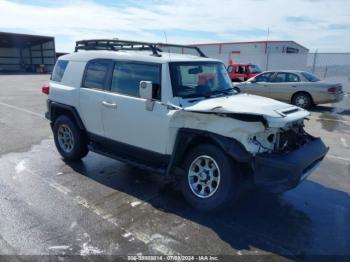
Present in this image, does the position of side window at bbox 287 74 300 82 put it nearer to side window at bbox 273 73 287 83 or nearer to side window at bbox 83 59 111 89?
side window at bbox 273 73 287 83

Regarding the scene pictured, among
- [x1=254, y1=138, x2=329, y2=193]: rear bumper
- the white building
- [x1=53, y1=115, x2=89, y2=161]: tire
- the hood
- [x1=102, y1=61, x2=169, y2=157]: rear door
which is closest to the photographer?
[x1=254, y1=138, x2=329, y2=193]: rear bumper

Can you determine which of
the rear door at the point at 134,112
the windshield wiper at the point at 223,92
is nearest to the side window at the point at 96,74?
the rear door at the point at 134,112

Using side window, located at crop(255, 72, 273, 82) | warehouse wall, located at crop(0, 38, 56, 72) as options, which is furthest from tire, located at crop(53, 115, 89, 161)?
warehouse wall, located at crop(0, 38, 56, 72)

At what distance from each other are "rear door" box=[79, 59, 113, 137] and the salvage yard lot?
0.84 meters

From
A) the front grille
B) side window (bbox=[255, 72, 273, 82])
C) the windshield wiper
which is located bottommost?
the front grille

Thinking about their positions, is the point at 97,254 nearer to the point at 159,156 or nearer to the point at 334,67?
the point at 159,156

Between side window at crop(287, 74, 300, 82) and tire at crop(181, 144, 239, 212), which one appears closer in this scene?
tire at crop(181, 144, 239, 212)

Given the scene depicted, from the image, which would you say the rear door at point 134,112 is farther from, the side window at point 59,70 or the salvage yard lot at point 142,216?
the side window at point 59,70

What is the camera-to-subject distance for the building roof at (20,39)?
45.7 m

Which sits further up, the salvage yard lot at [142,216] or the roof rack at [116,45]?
the roof rack at [116,45]

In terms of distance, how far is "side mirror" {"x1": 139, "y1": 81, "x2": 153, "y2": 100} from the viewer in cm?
399

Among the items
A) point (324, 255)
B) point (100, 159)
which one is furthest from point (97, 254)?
point (100, 159)

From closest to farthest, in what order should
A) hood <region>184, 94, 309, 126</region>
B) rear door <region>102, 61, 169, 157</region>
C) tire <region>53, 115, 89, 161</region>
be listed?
hood <region>184, 94, 309, 126</region> → rear door <region>102, 61, 169, 157</region> → tire <region>53, 115, 89, 161</region>

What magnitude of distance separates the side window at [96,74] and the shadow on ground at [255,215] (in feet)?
4.85
